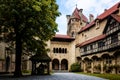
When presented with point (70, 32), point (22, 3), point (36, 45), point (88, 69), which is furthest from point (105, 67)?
point (70, 32)

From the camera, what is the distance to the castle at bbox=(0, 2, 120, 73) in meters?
40.5

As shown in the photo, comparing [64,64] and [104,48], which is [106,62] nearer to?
[104,48]

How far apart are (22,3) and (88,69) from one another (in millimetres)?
31596

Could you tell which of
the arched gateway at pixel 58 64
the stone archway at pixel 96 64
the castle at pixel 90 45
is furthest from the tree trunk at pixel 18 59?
the arched gateway at pixel 58 64

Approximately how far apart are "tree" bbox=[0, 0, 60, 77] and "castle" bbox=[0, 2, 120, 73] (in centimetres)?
1240

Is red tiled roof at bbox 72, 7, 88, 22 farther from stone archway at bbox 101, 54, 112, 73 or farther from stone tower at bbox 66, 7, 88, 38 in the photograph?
stone archway at bbox 101, 54, 112, 73

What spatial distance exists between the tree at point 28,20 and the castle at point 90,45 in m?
12.4

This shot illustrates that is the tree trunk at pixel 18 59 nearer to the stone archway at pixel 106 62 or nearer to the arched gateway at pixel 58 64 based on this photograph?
the stone archway at pixel 106 62

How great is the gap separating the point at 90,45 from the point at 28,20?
27.7 metres

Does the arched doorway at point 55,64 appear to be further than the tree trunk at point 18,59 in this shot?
Yes

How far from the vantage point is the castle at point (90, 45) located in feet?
133

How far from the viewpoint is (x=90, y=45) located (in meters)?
52.1

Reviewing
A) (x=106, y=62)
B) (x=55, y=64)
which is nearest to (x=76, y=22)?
(x=55, y=64)

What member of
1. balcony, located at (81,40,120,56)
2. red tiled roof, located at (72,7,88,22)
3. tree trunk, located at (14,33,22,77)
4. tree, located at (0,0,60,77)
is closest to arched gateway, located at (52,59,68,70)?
balcony, located at (81,40,120,56)
